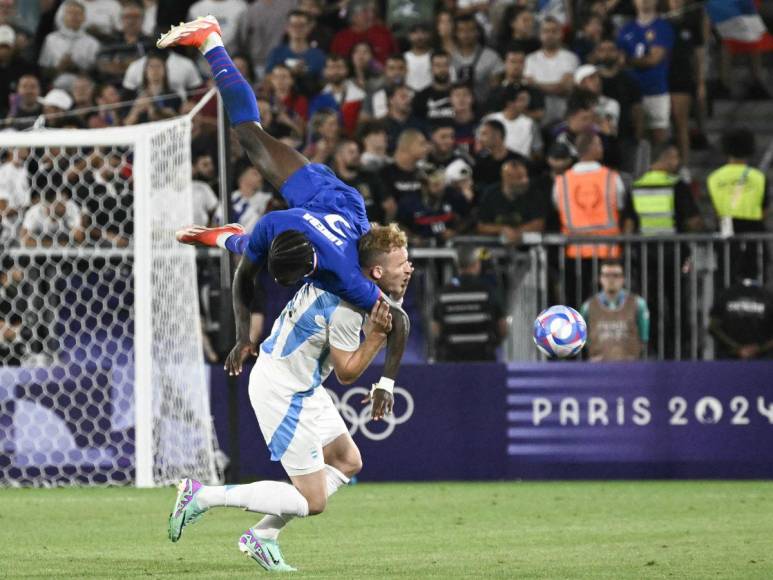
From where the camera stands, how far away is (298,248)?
306 inches

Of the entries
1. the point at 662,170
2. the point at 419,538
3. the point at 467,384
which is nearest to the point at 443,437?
the point at 467,384

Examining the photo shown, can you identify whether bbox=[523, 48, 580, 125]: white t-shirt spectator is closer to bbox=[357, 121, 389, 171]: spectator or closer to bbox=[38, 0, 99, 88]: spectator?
bbox=[357, 121, 389, 171]: spectator

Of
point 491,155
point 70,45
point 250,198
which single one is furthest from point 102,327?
point 70,45

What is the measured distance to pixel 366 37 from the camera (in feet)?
60.6

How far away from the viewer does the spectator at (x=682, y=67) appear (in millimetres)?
17750

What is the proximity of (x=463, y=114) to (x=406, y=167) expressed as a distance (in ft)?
4.31

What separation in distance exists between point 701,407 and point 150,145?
18.4ft

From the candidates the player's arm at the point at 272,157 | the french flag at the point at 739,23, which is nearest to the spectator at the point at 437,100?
Answer: the french flag at the point at 739,23

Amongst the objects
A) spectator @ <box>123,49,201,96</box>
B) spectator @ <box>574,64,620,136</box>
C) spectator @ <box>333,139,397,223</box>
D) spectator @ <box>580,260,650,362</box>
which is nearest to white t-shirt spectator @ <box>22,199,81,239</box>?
spectator @ <box>333,139,397,223</box>

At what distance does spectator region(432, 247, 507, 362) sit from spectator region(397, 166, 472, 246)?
88cm

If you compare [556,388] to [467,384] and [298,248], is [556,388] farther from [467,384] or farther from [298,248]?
[298,248]

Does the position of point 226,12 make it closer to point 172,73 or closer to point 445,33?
point 172,73

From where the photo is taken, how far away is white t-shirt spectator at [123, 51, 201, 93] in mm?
17766

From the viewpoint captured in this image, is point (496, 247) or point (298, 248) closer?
point (298, 248)
